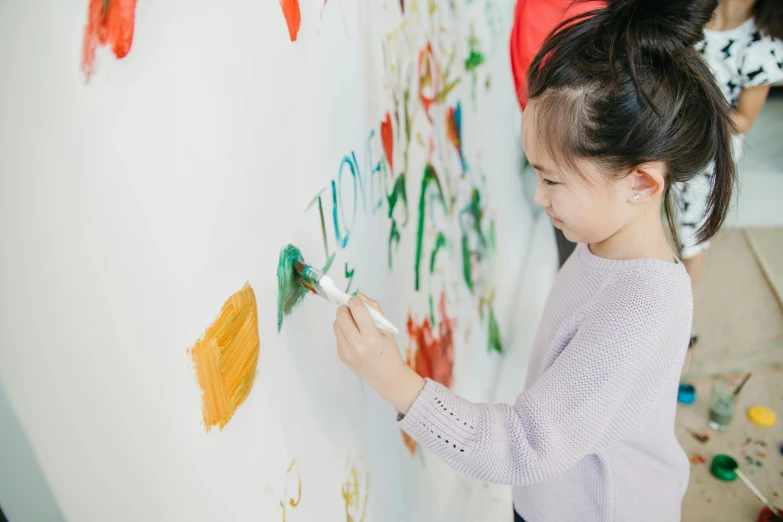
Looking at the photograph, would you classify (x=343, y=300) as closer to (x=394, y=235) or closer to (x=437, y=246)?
(x=394, y=235)

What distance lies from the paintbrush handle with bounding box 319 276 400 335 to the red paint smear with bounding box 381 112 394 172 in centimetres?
39

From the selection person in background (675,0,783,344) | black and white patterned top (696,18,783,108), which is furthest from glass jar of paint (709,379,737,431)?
black and white patterned top (696,18,783,108)

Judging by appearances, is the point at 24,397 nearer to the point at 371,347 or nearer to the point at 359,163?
the point at 371,347

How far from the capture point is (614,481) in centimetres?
89

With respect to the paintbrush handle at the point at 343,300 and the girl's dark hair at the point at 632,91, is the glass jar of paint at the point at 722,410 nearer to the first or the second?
the girl's dark hair at the point at 632,91

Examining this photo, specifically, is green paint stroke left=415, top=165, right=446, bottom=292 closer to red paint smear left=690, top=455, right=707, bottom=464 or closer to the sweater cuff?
the sweater cuff

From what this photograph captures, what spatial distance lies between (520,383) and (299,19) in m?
1.26

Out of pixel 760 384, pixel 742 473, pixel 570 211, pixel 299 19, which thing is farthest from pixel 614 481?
pixel 760 384

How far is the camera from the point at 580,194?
0.76 meters

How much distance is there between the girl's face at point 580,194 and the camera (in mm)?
754

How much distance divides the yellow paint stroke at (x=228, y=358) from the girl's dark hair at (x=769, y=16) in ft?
5.36

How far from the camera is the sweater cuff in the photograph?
712 mm

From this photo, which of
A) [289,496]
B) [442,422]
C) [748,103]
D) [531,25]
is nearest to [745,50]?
[748,103]

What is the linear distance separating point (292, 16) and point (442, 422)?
Answer: 0.47 metres
